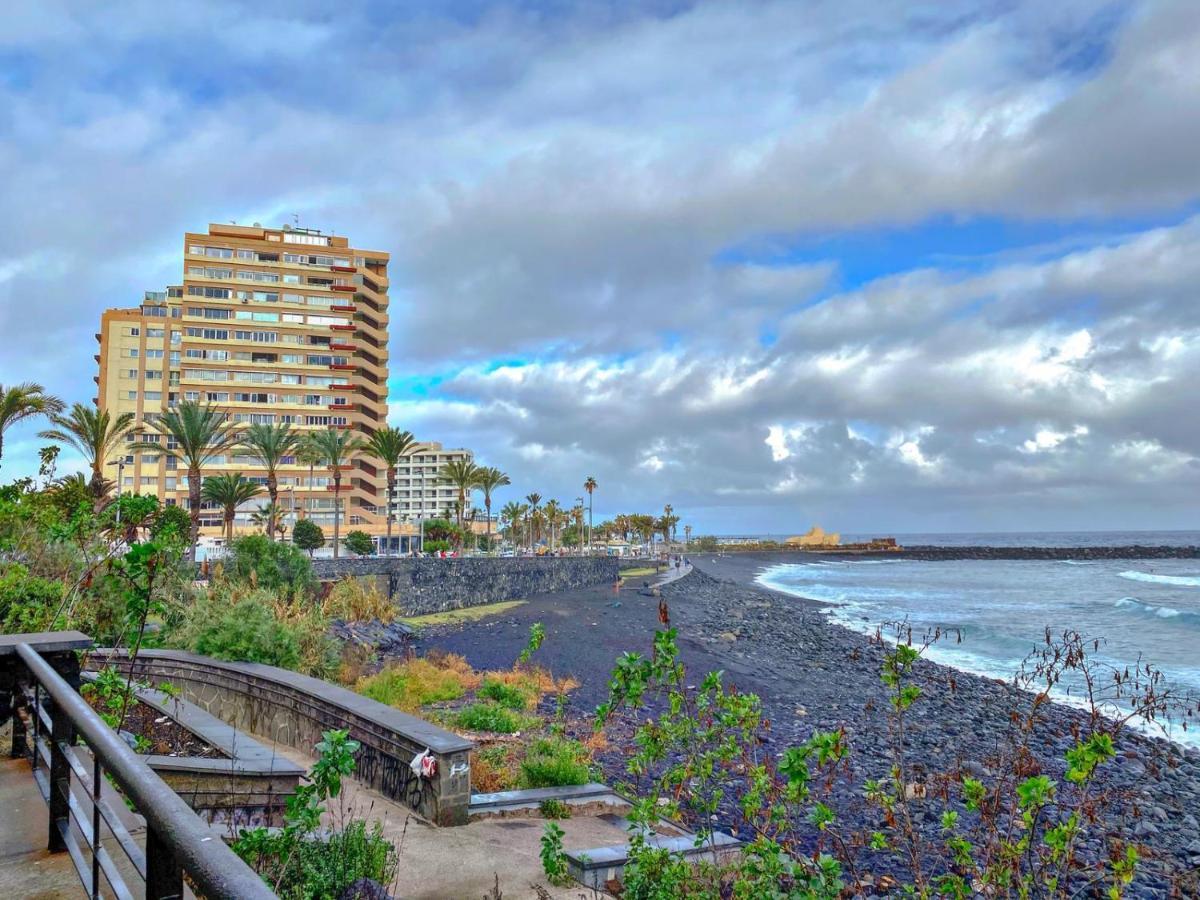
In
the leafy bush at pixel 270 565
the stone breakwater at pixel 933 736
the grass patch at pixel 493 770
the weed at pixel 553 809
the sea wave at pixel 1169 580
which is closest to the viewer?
the weed at pixel 553 809

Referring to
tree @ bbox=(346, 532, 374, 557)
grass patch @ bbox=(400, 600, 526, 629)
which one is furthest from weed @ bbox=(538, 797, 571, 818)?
tree @ bbox=(346, 532, 374, 557)

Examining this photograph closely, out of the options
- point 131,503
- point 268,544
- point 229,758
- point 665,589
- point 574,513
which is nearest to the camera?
point 131,503

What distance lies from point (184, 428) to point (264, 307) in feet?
159

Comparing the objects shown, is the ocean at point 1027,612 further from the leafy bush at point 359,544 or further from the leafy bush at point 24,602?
the leafy bush at point 359,544

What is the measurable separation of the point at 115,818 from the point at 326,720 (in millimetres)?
5453

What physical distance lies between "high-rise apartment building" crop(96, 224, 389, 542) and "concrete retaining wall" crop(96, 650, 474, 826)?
237 ft

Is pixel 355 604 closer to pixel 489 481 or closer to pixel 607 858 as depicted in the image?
pixel 607 858

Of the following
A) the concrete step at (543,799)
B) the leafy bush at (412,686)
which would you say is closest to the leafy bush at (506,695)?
the leafy bush at (412,686)

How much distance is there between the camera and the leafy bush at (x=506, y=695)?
14.2m

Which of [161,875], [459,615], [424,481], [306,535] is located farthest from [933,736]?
[424,481]

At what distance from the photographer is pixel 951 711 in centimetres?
1920

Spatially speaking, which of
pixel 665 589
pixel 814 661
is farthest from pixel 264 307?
pixel 814 661

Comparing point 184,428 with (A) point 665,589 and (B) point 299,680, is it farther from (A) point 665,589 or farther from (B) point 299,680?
(B) point 299,680

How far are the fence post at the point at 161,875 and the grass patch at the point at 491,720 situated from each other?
9676mm
